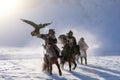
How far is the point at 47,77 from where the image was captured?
625 inches

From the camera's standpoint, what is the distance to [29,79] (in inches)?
598

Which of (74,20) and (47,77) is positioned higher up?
(74,20)

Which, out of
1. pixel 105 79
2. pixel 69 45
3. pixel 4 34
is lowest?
pixel 105 79

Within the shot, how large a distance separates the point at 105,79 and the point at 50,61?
220cm

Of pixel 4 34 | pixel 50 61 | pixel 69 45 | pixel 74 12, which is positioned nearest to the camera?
pixel 50 61

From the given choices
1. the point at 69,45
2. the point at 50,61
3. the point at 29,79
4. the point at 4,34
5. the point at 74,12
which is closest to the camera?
the point at 29,79

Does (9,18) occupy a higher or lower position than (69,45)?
higher

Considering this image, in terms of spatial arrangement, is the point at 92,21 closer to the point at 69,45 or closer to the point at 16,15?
the point at 16,15

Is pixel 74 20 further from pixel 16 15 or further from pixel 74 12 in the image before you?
pixel 16 15

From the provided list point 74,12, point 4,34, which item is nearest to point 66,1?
point 74,12

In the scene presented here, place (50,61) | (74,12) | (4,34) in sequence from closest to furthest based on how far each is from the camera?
(50,61) → (4,34) → (74,12)

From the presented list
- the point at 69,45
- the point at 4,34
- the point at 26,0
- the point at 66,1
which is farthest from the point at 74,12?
the point at 69,45

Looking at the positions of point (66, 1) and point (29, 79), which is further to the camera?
point (66, 1)

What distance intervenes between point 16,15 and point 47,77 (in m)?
57.3
